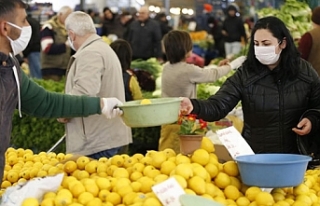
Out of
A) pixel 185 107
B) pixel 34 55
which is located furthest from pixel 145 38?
pixel 185 107

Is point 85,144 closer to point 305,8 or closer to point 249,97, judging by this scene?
point 249,97

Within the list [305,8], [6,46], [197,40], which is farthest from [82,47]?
A: [197,40]

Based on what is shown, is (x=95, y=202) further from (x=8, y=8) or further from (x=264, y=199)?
(x=8, y=8)

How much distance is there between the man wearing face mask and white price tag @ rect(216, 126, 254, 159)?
2.04ft

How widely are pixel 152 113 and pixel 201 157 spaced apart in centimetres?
35

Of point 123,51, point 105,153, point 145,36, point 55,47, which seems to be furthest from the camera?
point 145,36

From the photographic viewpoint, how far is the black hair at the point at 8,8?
9.79 feet

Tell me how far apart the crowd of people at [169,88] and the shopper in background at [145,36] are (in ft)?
14.8

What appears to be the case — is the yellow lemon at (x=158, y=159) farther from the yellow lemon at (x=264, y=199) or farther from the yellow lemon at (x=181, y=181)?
the yellow lemon at (x=264, y=199)

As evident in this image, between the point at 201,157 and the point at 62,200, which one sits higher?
the point at 201,157

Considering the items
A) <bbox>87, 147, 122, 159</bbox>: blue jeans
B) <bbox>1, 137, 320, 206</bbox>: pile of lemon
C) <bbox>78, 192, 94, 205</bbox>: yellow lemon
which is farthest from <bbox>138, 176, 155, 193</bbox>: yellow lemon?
<bbox>87, 147, 122, 159</bbox>: blue jeans

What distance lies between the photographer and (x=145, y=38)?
34.6 feet

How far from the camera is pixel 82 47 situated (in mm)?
4688

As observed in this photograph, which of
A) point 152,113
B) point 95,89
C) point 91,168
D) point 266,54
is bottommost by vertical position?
point 91,168
